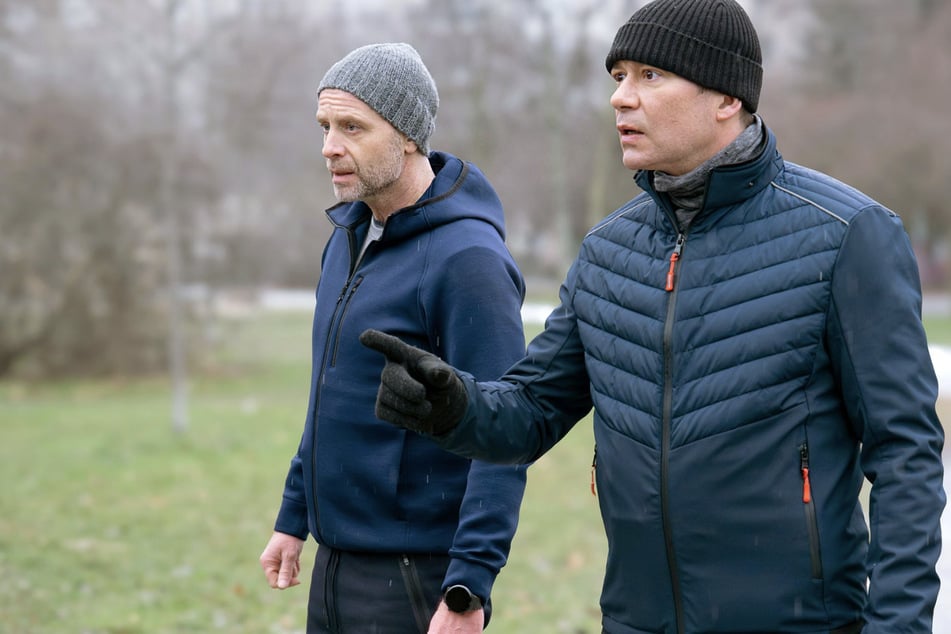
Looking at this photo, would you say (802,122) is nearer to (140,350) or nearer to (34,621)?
(140,350)

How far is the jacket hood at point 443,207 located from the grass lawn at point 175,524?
3.80 metres

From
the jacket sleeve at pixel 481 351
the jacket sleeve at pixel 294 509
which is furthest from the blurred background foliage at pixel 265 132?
the jacket sleeve at pixel 481 351

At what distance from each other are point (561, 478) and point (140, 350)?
9.19m

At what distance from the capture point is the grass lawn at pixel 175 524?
7.15m

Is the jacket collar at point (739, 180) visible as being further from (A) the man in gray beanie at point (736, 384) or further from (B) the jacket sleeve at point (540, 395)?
(B) the jacket sleeve at point (540, 395)

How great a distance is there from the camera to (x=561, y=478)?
1223 centimetres

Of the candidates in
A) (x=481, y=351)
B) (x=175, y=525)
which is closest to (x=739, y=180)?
(x=481, y=351)

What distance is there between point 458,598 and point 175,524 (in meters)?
6.94

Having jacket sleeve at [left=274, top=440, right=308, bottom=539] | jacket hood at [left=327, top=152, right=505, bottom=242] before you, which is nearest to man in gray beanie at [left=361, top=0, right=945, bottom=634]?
jacket hood at [left=327, top=152, right=505, bottom=242]

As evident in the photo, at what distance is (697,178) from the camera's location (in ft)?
8.51

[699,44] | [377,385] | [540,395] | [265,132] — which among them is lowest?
[377,385]

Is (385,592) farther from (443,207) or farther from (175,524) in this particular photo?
(175,524)

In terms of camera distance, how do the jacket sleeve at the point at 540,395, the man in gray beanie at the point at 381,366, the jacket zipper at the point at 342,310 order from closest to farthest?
the jacket sleeve at the point at 540,395 < the man in gray beanie at the point at 381,366 < the jacket zipper at the point at 342,310

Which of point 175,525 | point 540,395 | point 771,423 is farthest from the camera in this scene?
point 175,525
